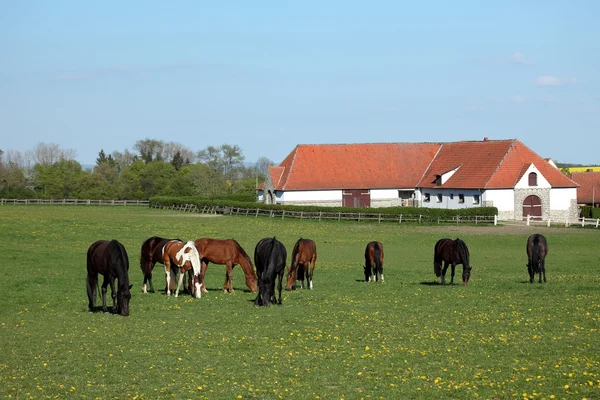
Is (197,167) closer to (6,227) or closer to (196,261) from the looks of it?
(6,227)

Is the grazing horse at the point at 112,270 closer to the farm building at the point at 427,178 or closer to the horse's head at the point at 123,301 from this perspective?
the horse's head at the point at 123,301

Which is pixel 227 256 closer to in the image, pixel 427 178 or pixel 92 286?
pixel 92 286

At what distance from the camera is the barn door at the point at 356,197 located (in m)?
78.1

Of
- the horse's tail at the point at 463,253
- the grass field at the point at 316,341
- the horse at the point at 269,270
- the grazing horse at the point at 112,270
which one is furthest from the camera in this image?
the horse's tail at the point at 463,253

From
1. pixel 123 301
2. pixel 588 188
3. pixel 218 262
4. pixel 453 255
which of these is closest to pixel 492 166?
pixel 588 188

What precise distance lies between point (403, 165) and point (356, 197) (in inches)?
253

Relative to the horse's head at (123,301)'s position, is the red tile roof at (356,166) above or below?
above

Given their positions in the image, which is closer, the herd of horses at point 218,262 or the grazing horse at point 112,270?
the grazing horse at point 112,270

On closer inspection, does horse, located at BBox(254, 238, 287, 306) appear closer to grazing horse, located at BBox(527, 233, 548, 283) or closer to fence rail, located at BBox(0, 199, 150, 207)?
grazing horse, located at BBox(527, 233, 548, 283)

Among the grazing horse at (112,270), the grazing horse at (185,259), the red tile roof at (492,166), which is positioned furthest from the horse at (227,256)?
the red tile roof at (492,166)

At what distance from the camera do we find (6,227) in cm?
5047

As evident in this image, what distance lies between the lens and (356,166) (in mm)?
80625

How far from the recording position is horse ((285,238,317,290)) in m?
22.9

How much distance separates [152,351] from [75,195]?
10134 cm
